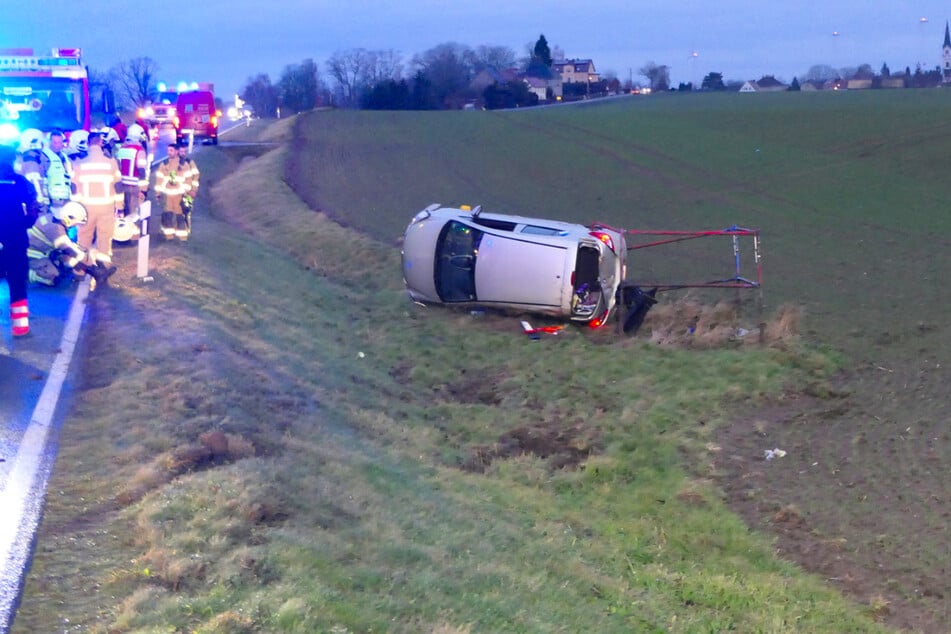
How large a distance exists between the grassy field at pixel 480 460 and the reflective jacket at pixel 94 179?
1143 mm

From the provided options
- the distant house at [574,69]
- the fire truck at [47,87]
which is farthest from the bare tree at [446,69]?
the fire truck at [47,87]

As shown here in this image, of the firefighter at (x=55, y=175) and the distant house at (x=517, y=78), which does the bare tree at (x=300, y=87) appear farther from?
the firefighter at (x=55, y=175)

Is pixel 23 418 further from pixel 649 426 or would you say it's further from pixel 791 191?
pixel 791 191

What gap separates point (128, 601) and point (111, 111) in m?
22.2

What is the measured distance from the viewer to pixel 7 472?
20.5ft

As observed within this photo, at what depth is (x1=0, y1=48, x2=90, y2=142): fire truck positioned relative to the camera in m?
22.5

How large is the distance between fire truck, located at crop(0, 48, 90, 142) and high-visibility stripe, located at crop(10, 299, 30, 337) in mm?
14336

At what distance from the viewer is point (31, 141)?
15.9 meters

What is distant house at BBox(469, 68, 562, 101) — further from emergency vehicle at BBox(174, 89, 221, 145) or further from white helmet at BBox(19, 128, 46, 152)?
white helmet at BBox(19, 128, 46, 152)

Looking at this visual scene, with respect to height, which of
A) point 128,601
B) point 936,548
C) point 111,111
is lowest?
point 936,548

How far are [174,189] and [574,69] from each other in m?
130

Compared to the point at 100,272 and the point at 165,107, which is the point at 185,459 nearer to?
the point at 100,272

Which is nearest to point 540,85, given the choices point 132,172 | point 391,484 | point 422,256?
point 132,172

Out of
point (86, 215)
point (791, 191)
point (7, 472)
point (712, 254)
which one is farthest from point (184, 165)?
point (791, 191)
